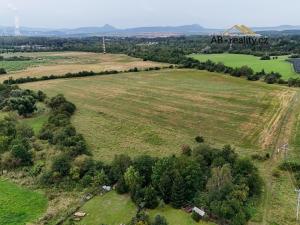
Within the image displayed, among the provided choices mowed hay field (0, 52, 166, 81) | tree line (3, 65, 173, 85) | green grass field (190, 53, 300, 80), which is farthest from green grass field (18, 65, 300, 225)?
mowed hay field (0, 52, 166, 81)

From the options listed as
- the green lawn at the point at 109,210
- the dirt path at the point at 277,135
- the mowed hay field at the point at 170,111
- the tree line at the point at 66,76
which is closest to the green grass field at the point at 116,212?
the green lawn at the point at 109,210

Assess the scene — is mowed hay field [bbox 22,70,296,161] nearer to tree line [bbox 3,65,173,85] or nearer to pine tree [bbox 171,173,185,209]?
tree line [bbox 3,65,173,85]

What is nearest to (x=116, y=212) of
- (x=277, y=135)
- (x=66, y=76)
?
(x=277, y=135)

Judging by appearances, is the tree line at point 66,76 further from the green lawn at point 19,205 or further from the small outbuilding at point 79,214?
the small outbuilding at point 79,214

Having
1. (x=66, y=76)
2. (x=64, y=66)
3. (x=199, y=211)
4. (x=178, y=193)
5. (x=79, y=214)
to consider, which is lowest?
(x=64, y=66)

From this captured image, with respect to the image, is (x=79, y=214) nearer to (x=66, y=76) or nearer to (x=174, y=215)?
(x=174, y=215)

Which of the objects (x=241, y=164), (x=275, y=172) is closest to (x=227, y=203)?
(x=241, y=164)

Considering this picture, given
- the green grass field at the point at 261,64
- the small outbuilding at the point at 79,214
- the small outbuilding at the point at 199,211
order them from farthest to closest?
1. the green grass field at the point at 261,64
2. the small outbuilding at the point at 79,214
3. the small outbuilding at the point at 199,211
